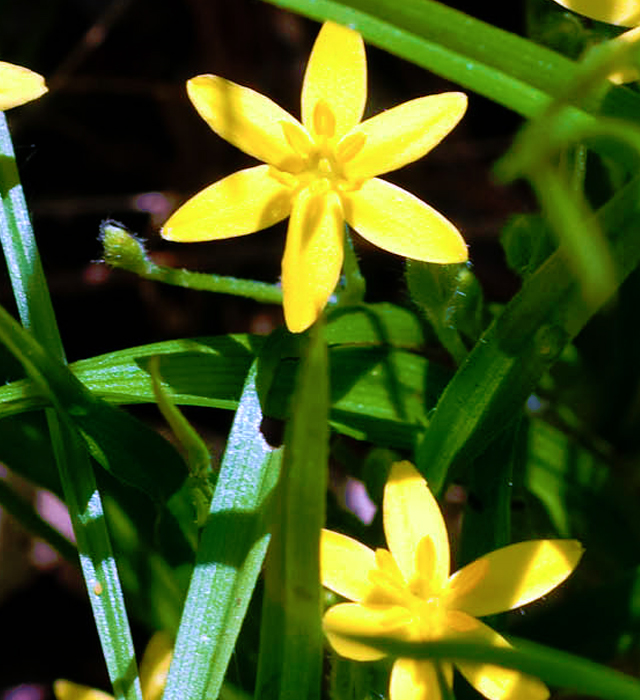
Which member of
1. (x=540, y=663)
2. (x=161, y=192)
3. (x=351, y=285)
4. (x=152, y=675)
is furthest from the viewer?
(x=161, y=192)

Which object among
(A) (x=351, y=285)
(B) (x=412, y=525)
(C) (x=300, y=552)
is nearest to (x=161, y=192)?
(A) (x=351, y=285)

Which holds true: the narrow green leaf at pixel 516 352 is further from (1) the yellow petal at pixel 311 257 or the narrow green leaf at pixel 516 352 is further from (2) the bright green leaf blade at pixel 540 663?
(2) the bright green leaf blade at pixel 540 663

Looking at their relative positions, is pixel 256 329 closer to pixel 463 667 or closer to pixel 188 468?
pixel 188 468

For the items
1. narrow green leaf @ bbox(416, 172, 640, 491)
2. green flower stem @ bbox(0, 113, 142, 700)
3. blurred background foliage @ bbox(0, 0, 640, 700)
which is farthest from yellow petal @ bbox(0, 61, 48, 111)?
blurred background foliage @ bbox(0, 0, 640, 700)

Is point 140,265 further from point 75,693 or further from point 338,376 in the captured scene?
point 75,693

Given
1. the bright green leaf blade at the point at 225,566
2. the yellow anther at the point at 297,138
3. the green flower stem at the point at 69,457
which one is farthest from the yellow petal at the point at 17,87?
the bright green leaf blade at the point at 225,566

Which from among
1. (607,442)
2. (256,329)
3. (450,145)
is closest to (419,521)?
(607,442)

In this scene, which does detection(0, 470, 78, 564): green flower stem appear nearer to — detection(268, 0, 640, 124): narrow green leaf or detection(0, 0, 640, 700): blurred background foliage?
detection(0, 0, 640, 700): blurred background foliage
